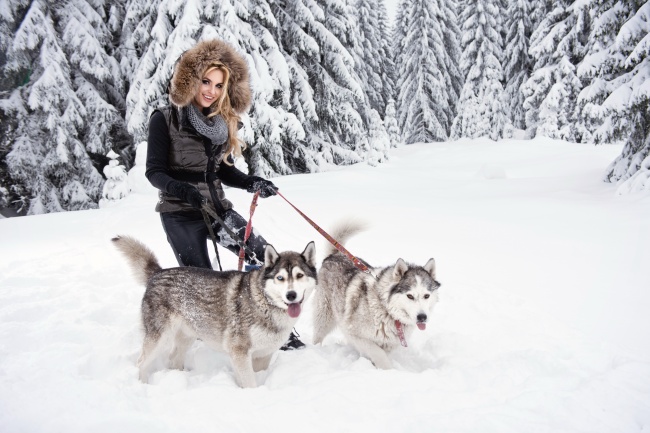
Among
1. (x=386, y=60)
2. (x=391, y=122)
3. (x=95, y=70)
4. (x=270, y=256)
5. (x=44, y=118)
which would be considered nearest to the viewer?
(x=270, y=256)

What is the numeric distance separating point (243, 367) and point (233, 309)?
1.52ft

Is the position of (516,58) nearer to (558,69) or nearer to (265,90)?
(558,69)

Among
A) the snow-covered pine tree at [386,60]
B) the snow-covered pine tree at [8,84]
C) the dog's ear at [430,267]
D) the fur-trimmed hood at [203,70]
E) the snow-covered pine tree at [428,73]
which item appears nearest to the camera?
the fur-trimmed hood at [203,70]

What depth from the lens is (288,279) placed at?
10.0 ft

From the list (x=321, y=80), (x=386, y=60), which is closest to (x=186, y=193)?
(x=321, y=80)

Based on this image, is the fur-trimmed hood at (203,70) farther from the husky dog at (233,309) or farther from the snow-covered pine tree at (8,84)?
the snow-covered pine tree at (8,84)

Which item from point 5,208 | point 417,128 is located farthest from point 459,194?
point 417,128

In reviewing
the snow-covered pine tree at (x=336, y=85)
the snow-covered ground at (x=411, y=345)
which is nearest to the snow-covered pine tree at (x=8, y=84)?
the snow-covered ground at (x=411, y=345)

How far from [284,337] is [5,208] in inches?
Answer: 638

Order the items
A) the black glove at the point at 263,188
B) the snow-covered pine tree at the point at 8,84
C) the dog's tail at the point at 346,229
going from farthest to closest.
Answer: the snow-covered pine tree at the point at 8,84 → the dog's tail at the point at 346,229 → the black glove at the point at 263,188

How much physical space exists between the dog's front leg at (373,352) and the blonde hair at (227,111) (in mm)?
2226

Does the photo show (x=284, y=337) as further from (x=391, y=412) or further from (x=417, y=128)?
(x=417, y=128)

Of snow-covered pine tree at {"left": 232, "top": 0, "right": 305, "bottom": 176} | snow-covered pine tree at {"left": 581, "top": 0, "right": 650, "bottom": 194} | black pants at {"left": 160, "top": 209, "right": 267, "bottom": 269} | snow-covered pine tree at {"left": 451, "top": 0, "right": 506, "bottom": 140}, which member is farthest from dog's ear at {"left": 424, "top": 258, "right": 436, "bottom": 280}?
snow-covered pine tree at {"left": 451, "top": 0, "right": 506, "bottom": 140}

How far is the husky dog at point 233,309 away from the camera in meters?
3.09
